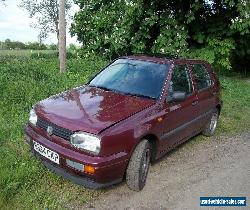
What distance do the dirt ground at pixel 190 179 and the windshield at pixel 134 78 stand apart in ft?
4.12

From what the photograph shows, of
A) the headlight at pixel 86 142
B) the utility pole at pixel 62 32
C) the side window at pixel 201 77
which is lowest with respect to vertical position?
the headlight at pixel 86 142

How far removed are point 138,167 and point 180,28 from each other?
9545 mm

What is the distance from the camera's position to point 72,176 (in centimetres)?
434

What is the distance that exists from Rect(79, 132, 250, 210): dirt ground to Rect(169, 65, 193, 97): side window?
3.95 ft

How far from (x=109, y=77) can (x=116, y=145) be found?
6.02 feet

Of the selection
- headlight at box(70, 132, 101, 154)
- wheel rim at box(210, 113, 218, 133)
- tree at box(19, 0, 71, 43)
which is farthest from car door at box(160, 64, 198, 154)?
tree at box(19, 0, 71, 43)

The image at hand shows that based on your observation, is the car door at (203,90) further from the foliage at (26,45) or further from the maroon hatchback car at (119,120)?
the foliage at (26,45)

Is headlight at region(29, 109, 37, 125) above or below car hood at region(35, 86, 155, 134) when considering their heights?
below

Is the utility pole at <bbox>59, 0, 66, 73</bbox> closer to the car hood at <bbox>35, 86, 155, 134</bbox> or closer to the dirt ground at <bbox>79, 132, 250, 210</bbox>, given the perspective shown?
the dirt ground at <bbox>79, 132, 250, 210</bbox>

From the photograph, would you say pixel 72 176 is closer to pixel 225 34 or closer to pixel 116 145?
pixel 116 145

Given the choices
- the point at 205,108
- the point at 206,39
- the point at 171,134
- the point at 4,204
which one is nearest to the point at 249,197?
the point at 171,134

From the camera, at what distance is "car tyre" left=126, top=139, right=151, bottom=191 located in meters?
4.68

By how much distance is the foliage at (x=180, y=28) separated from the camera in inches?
522

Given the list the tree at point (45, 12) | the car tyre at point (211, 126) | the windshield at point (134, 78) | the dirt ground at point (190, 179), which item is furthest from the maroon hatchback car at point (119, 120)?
the tree at point (45, 12)
